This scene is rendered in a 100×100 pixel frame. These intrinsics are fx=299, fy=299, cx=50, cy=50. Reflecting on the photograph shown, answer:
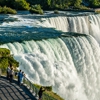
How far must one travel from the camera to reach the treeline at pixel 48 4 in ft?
253

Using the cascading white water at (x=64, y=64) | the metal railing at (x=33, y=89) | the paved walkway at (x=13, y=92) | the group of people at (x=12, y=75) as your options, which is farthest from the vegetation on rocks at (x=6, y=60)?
the metal railing at (x=33, y=89)

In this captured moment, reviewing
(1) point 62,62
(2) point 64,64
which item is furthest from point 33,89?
(1) point 62,62

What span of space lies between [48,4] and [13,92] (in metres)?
70.0

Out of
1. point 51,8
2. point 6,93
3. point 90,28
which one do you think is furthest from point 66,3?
point 6,93

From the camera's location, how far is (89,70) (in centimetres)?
3434

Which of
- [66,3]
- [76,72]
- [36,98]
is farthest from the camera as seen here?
[66,3]

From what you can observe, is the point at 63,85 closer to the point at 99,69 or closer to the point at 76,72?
the point at 76,72

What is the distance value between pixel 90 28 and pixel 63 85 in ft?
97.6

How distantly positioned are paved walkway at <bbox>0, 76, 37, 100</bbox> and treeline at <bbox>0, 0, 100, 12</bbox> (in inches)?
2155

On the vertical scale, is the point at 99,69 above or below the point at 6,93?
below

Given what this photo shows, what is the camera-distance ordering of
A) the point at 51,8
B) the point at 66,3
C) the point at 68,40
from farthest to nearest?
the point at 66,3
the point at 51,8
the point at 68,40

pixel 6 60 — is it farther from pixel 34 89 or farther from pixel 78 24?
pixel 78 24

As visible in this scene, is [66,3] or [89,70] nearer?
[89,70]

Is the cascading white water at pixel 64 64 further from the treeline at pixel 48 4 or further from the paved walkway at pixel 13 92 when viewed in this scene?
the treeline at pixel 48 4
